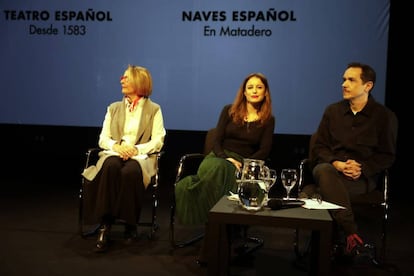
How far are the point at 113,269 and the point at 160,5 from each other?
3.33 meters

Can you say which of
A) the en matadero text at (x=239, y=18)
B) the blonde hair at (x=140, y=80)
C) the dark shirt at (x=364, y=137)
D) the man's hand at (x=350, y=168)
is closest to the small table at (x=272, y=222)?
the man's hand at (x=350, y=168)

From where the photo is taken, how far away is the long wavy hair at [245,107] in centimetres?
367

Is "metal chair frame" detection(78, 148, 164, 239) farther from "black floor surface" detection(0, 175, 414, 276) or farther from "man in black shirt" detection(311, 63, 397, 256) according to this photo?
"man in black shirt" detection(311, 63, 397, 256)

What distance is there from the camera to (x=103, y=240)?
334cm

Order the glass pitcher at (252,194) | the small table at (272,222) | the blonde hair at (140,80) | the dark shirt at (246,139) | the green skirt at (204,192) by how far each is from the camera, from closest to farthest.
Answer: the small table at (272,222) → the glass pitcher at (252,194) → the green skirt at (204,192) → the dark shirt at (246,139) → the blonde hair at (140,80)

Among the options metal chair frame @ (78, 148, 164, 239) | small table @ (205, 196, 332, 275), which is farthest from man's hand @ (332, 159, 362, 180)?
metal chair frame @ (78, 148, 164, 239)

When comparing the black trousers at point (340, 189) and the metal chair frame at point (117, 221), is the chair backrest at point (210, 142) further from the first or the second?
the black trousers at point (340, 189)

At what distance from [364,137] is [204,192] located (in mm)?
1151

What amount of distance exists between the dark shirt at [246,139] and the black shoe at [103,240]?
3.12ft

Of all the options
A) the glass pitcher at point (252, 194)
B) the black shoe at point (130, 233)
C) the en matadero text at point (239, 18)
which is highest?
the en matadero text at point (239, 18)

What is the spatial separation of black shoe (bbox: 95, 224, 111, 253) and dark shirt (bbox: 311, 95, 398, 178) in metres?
1.53

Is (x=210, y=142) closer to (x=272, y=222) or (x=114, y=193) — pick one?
(x=114, y=193)

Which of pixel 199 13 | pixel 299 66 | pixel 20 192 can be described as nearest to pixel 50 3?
pixel 199 13

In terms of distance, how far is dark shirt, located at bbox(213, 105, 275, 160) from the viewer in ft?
11.9
